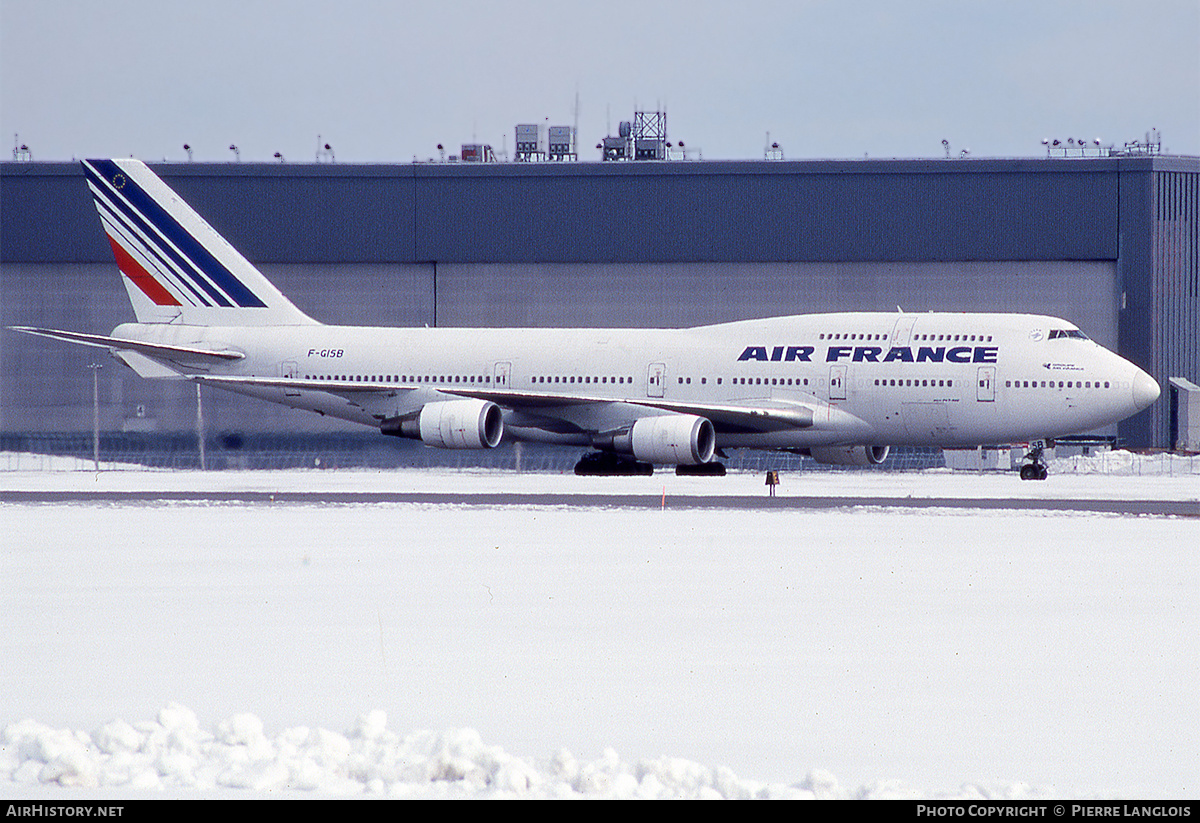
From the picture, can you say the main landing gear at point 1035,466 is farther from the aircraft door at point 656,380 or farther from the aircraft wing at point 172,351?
the aircraft wing at point 172,351

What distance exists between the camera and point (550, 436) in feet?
158

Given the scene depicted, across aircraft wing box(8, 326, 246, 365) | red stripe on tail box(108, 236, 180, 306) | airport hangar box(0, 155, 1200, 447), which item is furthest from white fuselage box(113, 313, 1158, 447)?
airport hangar box(0, 155, 1200, 447)

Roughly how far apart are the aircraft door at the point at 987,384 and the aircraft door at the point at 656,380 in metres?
9.50

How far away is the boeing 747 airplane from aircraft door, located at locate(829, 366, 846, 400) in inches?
2.0

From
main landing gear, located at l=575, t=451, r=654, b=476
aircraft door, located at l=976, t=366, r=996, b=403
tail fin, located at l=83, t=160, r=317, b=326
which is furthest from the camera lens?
tail fin, located at l=83, t=160, r=317, b=326

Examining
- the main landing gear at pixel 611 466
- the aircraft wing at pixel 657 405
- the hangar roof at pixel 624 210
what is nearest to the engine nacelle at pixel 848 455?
the aircraft wing at pixel 657 405

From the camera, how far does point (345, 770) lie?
37.7 ft

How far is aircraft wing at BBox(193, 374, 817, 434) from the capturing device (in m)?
45.1

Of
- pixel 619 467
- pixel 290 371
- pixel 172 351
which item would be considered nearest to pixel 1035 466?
pixel 619 467

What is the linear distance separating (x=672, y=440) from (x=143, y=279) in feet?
69.8

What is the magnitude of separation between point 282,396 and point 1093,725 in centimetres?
4103

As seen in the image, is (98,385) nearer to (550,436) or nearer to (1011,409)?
(550,436)

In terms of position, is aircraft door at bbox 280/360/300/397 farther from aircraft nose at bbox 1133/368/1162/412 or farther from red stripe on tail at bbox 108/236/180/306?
aircraft nose at bbox 1133/368/1162/412
